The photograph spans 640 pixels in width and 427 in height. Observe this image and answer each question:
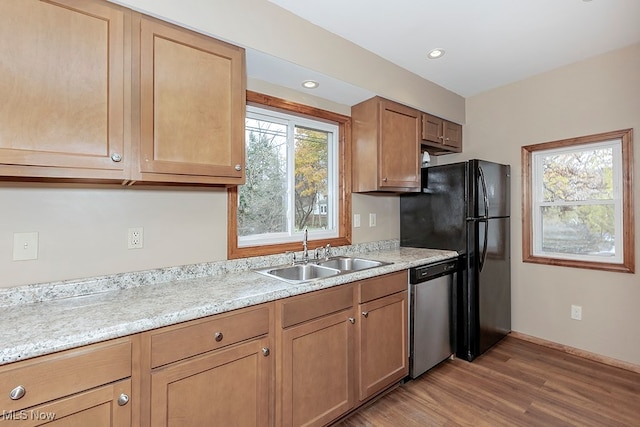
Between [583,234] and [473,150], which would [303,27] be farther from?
[583,234]

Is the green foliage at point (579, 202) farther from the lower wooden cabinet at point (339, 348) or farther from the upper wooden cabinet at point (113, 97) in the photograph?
the upper wooden cabinet at point (113, 97)

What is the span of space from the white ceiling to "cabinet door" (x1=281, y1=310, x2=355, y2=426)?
5.24 ft

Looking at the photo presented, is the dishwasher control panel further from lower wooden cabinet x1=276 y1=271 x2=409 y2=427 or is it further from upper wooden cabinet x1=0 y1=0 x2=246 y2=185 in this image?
upper wooden cabinet x1=0 y1=0 x2=246 y2=185

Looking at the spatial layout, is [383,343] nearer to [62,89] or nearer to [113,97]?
[113,97]

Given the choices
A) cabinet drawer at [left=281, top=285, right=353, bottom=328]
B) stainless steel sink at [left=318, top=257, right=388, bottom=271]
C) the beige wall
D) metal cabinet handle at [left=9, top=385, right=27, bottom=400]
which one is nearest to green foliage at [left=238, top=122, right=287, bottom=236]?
stainless steel sink at [left=318, top=257, right=388, bottom=271]

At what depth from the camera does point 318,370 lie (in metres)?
1.71

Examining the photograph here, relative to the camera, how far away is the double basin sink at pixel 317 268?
2.07m

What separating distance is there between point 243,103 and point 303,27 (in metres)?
0.72

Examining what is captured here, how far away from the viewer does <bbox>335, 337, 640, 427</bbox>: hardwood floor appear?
190 centimetres

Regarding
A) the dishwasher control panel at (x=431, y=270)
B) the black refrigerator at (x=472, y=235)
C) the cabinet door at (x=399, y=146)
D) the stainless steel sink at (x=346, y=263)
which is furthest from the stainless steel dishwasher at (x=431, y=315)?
the cabinet door at (x=399, y=146)

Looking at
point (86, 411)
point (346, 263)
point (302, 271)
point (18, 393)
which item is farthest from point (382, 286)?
point (18, 393)

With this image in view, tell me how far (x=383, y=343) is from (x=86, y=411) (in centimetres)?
160

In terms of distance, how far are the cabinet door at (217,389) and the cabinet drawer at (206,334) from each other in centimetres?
3

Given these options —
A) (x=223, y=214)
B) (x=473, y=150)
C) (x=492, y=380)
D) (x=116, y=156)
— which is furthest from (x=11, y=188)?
(x=473, y=150)
